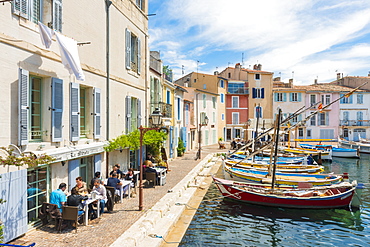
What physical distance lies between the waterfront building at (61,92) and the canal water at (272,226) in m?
4.71

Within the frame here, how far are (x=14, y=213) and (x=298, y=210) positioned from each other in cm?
1129

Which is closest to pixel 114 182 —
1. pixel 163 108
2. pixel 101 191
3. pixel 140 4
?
pixel 101 191

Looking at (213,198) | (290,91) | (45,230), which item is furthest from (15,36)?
(290,91)

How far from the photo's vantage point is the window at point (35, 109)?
29.8ft

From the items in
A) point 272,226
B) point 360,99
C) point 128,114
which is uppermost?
point 360,99

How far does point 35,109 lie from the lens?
9.25 m

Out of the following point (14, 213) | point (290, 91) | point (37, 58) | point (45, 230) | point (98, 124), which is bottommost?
point (45, 230)

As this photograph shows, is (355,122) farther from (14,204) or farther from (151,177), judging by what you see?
(14,204)

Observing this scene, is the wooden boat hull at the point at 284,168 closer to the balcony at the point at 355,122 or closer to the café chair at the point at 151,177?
the café chair at the point at 151,177

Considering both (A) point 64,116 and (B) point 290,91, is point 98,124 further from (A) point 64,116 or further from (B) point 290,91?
(B) point 290,91

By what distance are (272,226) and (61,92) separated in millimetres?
9076

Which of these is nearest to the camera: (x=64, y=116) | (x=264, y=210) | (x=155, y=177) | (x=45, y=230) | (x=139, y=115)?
(x=45, y=230)

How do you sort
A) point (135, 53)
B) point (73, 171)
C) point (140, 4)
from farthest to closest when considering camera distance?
point (140, 4) → point (135, 53) → point (73, 171)

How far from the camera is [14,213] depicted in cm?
758
